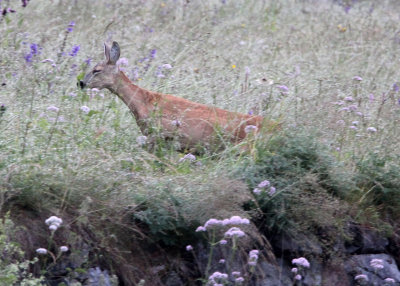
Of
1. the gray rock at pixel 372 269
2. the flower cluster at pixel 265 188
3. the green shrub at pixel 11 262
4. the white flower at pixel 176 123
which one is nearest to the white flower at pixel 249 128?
the white flower at pixel 176 123

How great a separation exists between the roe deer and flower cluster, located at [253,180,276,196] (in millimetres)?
665

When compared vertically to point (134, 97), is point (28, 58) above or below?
above

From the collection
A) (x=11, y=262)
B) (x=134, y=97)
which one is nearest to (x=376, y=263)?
(x=11, y=262)

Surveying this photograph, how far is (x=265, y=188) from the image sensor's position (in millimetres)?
4773

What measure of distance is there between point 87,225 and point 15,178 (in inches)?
20.1

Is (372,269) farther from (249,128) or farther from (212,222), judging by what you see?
(212,222)

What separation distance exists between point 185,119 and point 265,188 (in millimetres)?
1282

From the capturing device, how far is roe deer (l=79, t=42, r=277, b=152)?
557 cm

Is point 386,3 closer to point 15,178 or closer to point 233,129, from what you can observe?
point 233,129

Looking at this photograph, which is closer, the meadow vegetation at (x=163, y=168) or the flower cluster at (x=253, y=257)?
the flower cluster at (x=253, y=257)

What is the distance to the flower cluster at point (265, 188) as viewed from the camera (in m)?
4.65

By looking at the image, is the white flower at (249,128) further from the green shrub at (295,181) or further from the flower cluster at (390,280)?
the flower cluster at (390,280)

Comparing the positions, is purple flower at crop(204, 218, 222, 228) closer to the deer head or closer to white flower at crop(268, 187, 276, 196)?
white flower at crop(268, 187, 276, 196)

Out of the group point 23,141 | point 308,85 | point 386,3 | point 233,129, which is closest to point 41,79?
point 23,141
